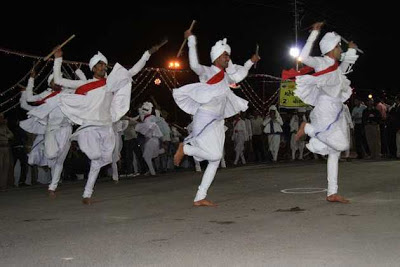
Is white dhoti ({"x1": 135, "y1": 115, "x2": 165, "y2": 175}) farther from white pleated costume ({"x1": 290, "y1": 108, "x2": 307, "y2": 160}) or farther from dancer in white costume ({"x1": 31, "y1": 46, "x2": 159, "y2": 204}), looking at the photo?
white pleated costume ({"x1": 290, "y1": 108, "x2": 307, "y2": 160})

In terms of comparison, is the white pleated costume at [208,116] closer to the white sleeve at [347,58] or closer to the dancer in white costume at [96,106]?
the dancer in white costume at [96,106]

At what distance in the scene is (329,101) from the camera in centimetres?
944

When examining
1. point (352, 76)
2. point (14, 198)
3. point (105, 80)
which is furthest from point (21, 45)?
point (352, 76)

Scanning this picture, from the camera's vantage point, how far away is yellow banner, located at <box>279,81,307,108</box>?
80.3 feet

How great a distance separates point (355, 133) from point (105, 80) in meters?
14.8

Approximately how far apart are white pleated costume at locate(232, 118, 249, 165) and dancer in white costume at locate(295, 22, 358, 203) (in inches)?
531

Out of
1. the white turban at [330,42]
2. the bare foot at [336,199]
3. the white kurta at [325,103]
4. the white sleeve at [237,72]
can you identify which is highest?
the white turban at [330,42]

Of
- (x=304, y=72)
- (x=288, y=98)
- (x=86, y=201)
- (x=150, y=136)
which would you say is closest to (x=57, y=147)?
(x=86, y=201)

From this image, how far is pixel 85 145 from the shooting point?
10.6 metres

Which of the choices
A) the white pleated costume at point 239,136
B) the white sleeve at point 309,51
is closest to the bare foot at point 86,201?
the white sleeve at point 309,51

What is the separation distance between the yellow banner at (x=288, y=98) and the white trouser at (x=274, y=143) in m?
1.32

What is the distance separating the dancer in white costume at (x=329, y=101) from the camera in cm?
932

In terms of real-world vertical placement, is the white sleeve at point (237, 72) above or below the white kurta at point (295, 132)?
above

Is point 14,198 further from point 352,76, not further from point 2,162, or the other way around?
point 352,76
